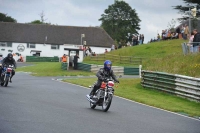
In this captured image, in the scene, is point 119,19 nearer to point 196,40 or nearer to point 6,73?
point 196,40

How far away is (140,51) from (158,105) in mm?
38127

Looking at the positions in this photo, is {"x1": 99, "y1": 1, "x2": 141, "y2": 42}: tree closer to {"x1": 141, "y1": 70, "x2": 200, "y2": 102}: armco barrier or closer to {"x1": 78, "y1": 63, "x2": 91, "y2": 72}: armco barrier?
{"x1": 78, "y1": 63, "x2": 91, "y2": 72}: armco barrier

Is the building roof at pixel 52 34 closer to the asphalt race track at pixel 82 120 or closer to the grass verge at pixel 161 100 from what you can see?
the grass verge at pixel 161 100

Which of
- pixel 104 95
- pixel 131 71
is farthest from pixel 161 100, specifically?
pixel 131 71

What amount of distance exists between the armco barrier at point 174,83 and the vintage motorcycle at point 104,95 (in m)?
6.86

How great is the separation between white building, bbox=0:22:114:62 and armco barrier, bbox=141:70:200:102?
226ft

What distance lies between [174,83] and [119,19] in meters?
93.5

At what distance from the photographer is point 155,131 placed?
1266cm

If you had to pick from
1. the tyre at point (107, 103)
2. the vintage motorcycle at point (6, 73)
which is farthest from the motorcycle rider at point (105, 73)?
the vintage motorcycle at point (6, 73)

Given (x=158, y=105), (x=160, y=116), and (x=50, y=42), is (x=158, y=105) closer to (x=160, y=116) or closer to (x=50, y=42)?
(x=160, y=116)

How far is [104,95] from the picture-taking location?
16766 millimetres

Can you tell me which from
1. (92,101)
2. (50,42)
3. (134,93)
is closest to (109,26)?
(50,42)

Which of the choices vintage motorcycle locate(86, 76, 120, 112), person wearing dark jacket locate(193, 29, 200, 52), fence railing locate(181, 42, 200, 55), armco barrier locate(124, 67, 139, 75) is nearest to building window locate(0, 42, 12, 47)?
armco barrier locate(124, 67, 139, 75)

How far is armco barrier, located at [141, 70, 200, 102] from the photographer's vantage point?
22922 millimetres
